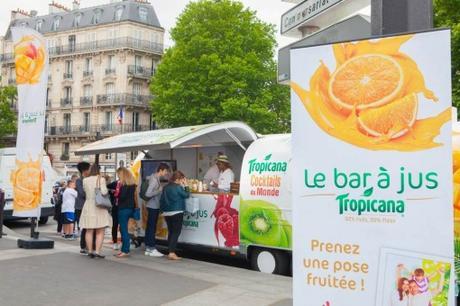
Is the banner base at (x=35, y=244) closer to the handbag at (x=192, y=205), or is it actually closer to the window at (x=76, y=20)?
the handbag at (x=192, y=205)

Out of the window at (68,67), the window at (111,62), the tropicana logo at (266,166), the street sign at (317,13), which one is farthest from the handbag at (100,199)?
the window at (68,67)

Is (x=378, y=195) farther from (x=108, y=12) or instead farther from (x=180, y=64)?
(x=108, y=12)

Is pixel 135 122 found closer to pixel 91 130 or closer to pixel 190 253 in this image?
pixel 91 130

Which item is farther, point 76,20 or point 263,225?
point 76,20

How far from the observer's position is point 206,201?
10531mm

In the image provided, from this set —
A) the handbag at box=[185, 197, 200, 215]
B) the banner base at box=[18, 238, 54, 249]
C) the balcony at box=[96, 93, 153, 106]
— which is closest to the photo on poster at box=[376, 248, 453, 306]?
the handbag at box=[185, 197, 200, 215]

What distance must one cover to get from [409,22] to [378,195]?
0.96 metres

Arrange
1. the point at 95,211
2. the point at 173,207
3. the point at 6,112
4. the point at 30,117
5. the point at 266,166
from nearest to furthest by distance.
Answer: the point at 266,166
the point at 95,211
the point at 173,207
the point at 30,117
the point at 6,112

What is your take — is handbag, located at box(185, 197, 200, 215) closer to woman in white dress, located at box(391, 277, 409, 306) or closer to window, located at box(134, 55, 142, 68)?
woman in white dress, located at box(391, 277, 409, 306)

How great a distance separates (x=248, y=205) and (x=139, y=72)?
54.0 meters

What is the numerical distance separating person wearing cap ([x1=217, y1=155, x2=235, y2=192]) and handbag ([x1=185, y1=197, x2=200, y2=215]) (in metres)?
0.64

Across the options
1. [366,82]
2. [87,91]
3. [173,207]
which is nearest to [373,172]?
[366,82]

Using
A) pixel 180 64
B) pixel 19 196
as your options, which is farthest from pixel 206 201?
pixel 180 64

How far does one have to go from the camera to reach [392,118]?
9.52 feet
